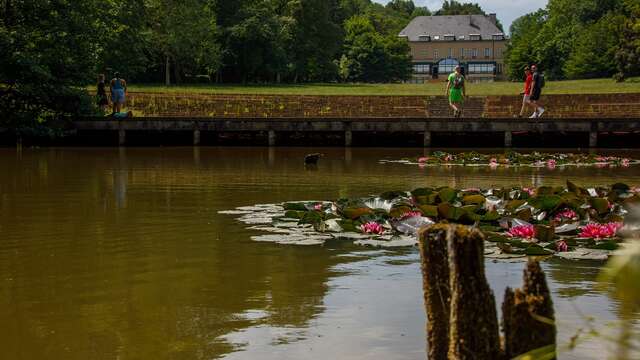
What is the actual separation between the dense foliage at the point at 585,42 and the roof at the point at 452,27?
112 ft

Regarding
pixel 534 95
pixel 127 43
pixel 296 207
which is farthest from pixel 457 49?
pixel 296 207

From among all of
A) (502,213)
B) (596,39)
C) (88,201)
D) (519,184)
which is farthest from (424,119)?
(596,39)

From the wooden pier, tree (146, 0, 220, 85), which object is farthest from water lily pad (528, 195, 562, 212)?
tree (146, 0, 220, 85)

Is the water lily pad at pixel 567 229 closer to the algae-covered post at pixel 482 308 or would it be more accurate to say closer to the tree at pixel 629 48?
the algae-covered post at pixel 482 308

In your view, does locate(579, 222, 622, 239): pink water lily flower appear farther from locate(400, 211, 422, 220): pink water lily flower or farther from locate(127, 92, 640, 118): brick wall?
locate(127, 92, 640, 118): brick wall

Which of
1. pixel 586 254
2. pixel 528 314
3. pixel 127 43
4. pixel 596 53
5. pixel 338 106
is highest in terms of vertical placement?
pixel 596 53

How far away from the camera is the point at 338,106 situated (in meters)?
40.6

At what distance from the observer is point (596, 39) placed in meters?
90.5

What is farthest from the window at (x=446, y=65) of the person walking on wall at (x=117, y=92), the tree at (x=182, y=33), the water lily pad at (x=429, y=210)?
the water lily pad at (x=429, y=210)

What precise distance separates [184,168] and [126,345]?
16.8m

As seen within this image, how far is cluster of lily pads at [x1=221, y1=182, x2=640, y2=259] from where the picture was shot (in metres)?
9.44

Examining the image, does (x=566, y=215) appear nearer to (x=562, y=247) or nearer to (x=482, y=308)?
(x=562, y=247)

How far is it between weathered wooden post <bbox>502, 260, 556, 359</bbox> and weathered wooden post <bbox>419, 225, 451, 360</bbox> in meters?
0.31

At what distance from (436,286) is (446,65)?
177 metres
